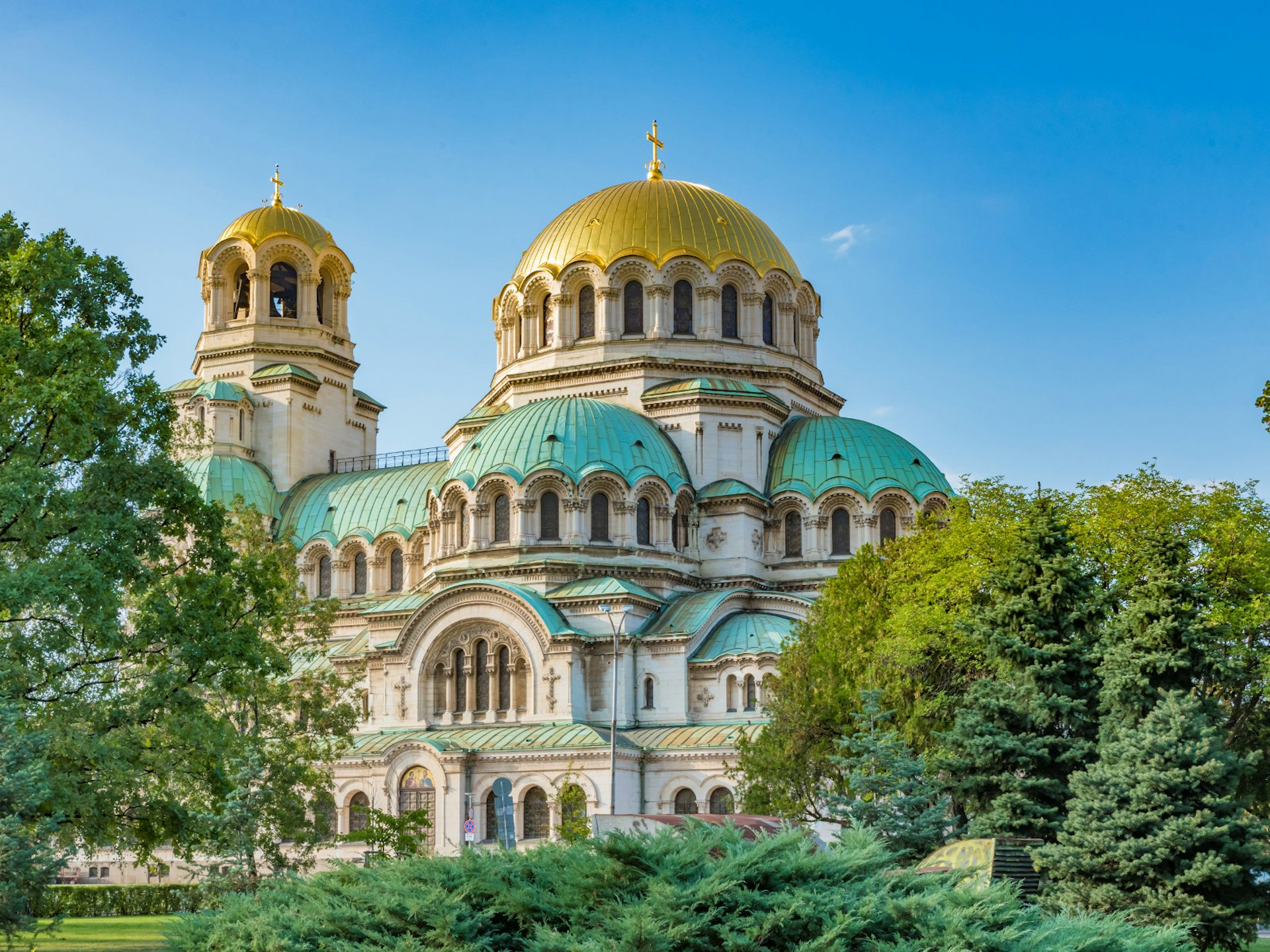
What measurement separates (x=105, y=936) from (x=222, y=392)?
106ft

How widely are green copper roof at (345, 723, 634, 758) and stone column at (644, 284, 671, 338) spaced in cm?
1464

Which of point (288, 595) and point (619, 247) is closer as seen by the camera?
point (288, 595)

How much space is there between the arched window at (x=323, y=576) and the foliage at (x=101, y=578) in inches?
1213

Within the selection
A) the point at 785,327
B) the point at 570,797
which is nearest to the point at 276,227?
the point at 785,327

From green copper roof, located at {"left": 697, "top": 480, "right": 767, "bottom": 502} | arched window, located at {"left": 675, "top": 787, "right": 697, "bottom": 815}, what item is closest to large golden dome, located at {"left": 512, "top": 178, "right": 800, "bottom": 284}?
green copper roof, located at {"left": 697, "top": 480, "right": 767, "bottom": 502}

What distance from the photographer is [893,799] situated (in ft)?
80.1

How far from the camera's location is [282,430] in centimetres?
5712

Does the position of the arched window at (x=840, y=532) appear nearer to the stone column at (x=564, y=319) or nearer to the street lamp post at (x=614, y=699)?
the street lamp post at (x=614, y=699)

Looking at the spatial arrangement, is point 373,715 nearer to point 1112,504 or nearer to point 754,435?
point 754,435

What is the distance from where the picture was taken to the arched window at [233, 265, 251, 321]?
2343 inches

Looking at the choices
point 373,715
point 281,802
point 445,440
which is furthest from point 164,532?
point 445,440

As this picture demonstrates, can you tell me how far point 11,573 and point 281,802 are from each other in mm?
11741

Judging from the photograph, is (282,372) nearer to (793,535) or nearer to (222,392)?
(222,392)

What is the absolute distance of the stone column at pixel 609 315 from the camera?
168ft
